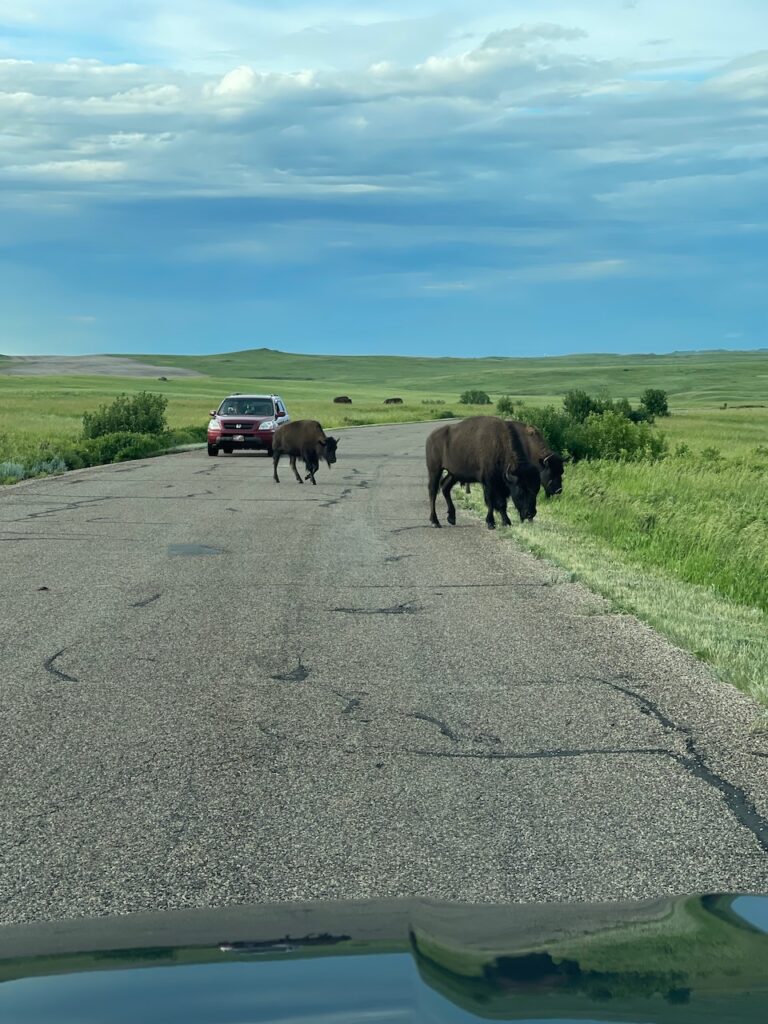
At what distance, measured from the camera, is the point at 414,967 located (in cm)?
304

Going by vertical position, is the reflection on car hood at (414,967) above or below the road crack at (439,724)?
above

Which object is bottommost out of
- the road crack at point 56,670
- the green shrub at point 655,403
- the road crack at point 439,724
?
the green shrub at point 655,403

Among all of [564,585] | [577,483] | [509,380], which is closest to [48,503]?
[577,483]

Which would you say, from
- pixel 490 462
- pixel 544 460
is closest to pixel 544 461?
pixel 544 460

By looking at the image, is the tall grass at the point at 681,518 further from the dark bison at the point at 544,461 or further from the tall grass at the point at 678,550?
the dark bison at the point at 544,461

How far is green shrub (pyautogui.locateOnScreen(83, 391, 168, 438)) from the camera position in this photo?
44719 millimetres

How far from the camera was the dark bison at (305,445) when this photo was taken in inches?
1044

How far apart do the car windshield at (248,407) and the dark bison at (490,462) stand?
17755 millimetres

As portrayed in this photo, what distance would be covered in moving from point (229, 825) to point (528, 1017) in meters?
2.71

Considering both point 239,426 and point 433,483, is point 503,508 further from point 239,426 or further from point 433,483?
point 239,426

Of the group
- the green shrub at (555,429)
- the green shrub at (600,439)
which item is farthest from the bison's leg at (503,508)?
the green shrub at (555,429)

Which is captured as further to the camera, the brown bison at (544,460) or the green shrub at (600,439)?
the green shrub at (600,439)

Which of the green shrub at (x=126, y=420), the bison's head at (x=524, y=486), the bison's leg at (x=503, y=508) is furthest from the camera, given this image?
the green shrub at (x=126, y=420)

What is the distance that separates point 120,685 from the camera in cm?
774
